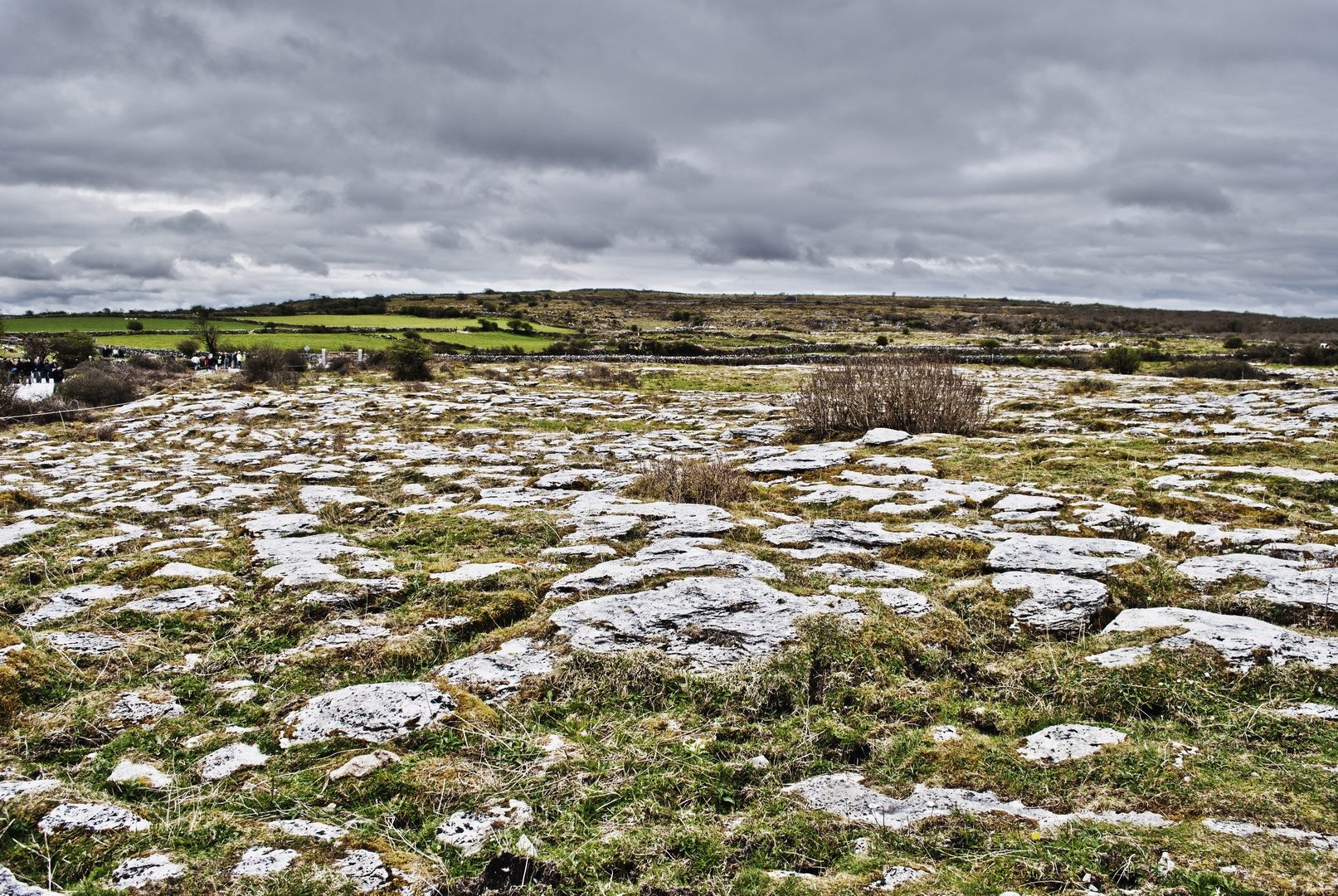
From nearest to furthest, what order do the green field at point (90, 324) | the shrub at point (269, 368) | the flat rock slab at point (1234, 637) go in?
the flat rock slab at point (1234, 637), the shrub at point (269, 368), the green field at point (90, 324)

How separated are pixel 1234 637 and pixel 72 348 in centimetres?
4047

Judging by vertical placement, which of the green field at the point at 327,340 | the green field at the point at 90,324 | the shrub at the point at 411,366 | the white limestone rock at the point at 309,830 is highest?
the green field at the point at 90,324

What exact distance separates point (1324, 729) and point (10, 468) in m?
13.6

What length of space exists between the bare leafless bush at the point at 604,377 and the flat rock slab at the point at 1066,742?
828 inches

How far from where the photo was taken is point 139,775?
9.14 ft

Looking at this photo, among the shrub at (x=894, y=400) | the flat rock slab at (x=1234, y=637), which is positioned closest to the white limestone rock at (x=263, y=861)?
the flat rock slab at (x=1234, y=637)

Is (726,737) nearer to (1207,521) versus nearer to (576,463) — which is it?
(1207,521)

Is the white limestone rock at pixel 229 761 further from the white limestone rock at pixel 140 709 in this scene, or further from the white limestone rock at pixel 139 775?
the white limestone rock at pixel 140 709

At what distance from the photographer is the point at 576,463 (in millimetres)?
9461

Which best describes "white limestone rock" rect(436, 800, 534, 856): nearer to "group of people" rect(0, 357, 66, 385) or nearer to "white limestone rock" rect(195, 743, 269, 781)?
"white limestone rock" rect(195, 743, 269, 781)

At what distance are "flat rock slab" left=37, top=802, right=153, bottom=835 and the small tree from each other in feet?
120

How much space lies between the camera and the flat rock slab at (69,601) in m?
4.13

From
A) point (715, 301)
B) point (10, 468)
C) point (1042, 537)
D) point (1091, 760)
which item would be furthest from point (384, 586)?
point (715, 301)

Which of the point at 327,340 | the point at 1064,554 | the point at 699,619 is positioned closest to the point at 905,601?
the point at 699,619
